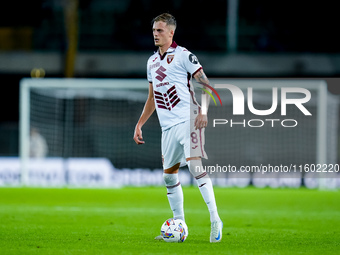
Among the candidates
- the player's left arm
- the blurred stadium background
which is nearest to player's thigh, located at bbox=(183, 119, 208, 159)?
the player's left arm

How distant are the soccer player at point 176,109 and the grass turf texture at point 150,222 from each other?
58 centimetres

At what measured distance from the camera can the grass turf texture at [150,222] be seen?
19.0 ft

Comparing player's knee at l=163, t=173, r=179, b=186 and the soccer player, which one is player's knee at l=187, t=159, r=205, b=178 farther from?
player's knee at l=163, t=173, r=179, b=186

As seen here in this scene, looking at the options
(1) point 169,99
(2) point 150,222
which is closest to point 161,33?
(1) point 169,99

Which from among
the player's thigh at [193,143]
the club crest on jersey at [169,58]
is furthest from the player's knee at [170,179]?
the club crest on jersey at [169,58]

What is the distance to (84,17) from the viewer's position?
78.7 ft

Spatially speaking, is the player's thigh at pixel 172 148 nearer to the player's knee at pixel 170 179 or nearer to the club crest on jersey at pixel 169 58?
the player's knee at pixel 170 179

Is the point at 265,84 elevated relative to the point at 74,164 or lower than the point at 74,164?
elevated

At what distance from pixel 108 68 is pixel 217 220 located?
706 inches

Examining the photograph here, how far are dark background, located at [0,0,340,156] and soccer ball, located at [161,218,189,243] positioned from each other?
55.9 ft

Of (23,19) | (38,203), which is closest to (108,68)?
(23,19)

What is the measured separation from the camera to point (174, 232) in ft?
20.1

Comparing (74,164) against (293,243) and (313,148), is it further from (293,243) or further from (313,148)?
(293,243)

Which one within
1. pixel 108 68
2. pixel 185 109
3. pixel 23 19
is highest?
pixel 23 19
